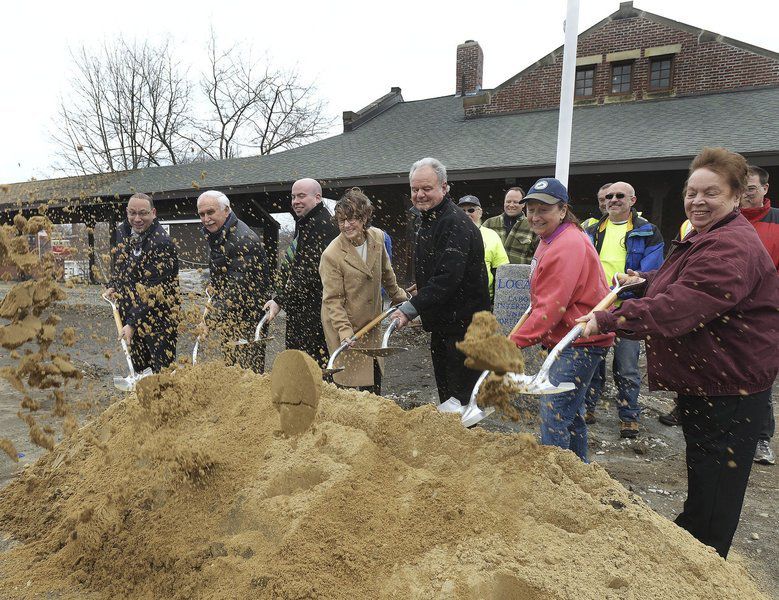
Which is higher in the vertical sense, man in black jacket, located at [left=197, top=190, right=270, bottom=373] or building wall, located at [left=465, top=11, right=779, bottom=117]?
building wall, located at [left=465, top=11, right=779, bottom=117]

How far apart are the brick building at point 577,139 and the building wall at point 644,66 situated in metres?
0.03

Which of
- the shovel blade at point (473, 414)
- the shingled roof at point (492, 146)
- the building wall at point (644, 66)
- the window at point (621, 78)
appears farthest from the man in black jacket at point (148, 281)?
the window at point (621, 78)

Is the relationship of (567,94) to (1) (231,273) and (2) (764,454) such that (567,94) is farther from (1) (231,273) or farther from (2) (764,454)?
(1) (231,273)

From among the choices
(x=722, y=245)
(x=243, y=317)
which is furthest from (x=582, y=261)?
(x=243, y=317)

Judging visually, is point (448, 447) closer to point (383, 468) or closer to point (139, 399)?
point (383, 468)

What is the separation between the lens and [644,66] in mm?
12859

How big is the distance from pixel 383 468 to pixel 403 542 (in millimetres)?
408

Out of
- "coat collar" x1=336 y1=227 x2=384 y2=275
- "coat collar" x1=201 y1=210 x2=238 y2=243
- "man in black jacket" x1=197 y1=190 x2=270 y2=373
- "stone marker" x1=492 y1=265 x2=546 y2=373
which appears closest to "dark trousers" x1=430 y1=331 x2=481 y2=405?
"coat collar" x1=336 y1=227 x2=384 y2=275

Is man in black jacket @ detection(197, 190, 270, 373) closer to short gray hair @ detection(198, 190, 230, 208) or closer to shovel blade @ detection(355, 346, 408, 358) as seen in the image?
short gray hair @ detection(198, 190, 230, 208)

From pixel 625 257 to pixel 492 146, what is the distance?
24.8 ft

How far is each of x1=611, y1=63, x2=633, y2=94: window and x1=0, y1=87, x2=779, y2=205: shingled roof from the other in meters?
0.70

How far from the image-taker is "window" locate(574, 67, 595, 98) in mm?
13344

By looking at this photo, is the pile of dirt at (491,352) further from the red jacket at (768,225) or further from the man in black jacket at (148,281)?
the man in black jacket at (148,281)

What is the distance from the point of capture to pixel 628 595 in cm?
156
